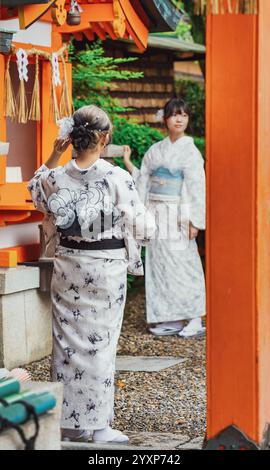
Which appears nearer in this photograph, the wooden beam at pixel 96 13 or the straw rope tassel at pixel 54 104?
the wooden beam at pixel 96 13

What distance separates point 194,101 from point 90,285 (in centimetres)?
945

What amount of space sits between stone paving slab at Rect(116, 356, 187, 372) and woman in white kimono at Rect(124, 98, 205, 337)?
3.84 ft

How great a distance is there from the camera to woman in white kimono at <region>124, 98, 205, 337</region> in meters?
9.74

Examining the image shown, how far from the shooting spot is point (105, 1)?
8391mm

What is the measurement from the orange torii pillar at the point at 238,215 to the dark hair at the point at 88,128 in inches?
50.2

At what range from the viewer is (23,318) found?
27.5 feet

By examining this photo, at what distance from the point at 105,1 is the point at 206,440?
4474 millimetres

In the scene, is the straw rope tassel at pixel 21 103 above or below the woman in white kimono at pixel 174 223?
above

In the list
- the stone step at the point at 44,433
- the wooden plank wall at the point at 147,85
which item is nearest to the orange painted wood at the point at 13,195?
the stone step at the point at 44,433

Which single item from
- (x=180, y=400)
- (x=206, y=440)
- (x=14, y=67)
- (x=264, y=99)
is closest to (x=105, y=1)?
(x=14, y=67)

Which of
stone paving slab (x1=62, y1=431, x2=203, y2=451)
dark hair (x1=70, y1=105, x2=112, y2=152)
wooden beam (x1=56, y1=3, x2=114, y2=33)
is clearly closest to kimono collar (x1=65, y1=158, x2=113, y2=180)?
dark hair (x1=70, y1=105, x2=112, y2=152)

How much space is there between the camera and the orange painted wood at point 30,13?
6.72 meters

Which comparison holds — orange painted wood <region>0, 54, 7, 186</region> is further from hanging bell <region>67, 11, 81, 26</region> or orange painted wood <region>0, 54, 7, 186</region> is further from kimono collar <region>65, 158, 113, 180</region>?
kimono collar <region>65, 158, 113, 180</region>

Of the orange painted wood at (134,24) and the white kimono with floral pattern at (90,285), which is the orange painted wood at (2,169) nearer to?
the orange painted wood at (134,24)
